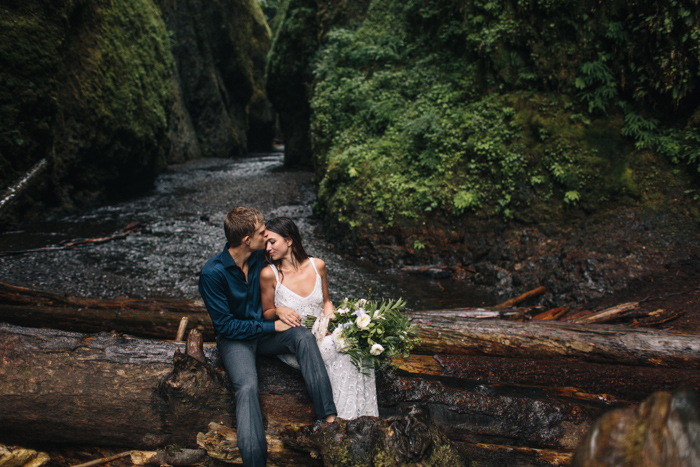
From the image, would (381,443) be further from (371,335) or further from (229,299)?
(229,299)

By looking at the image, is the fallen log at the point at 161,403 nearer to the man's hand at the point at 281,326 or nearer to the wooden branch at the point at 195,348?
the wooden branch at the point at 195,348

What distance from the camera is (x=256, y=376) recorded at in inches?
122

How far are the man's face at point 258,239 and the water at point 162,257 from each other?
368 centimetres

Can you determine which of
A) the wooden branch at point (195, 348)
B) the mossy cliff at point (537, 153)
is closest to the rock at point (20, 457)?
the wooden branch at point (195, 348)

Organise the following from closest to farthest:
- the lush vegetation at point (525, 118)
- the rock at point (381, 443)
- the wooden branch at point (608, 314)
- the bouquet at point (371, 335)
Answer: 1. the rock at point (381, 443)
2. the bouquet at point (371, 335)
3. the wooden branch at point (608, 314)
4. the lush vegetation at point (525, 118)

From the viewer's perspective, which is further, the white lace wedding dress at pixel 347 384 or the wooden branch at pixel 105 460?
the white lace wedding dress at pixel 347 384

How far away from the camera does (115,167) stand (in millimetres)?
12539

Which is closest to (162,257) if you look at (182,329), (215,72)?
(182,329)

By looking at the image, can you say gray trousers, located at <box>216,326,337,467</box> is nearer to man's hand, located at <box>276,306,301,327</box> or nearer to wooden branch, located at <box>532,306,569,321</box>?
man's hand, located at <box>276,306,301,327</box>

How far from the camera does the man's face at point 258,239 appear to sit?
332 cm

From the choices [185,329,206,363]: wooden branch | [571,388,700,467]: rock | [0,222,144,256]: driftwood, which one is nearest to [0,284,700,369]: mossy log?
[185,329,206,363]: wooden branch

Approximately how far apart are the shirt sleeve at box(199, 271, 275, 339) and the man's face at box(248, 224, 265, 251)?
1.30ft

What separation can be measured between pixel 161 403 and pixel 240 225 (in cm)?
162

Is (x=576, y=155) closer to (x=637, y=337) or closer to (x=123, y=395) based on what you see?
(x=637, y=337)
